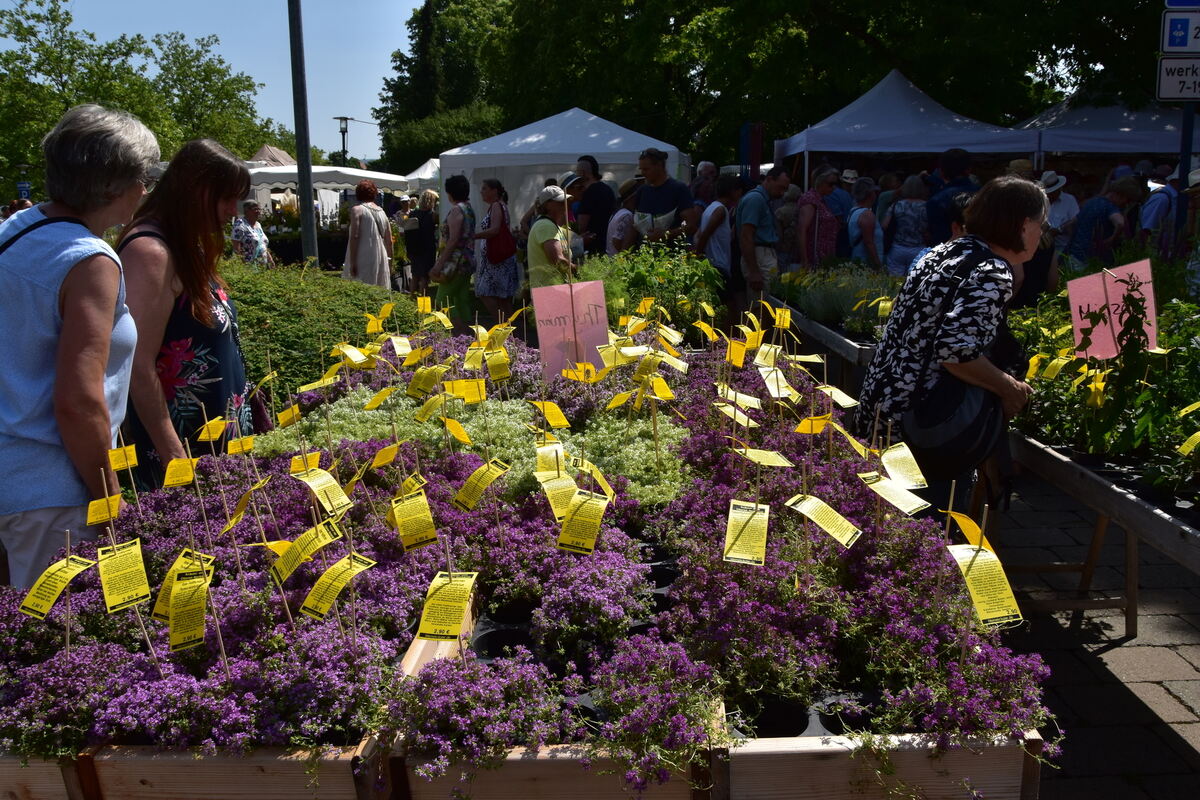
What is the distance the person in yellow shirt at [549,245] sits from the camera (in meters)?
5.88

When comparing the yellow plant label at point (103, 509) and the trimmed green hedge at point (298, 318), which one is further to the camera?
the trimmed green hedge at point (298, 318)

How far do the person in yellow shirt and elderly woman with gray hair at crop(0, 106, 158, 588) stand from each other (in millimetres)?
3755

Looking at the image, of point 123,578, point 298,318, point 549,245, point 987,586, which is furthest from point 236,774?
point 549,245

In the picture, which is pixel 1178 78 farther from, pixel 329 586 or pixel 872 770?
A: pixel 329 586

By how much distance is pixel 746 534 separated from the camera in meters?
1.83

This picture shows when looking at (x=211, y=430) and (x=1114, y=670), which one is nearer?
(x=211, y=430)

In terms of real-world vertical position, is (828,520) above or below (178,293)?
below

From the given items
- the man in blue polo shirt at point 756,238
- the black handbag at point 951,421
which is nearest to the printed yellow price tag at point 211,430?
the black handbag at point 951,421

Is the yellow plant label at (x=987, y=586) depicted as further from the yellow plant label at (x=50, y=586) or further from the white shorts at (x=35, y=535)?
the white shorts at (x=35, y=535)

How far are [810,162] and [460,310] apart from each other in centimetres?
780

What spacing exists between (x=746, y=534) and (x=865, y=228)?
644 cm

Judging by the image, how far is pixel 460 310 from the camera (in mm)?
8602

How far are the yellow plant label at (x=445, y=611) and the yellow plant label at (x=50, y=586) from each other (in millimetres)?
624

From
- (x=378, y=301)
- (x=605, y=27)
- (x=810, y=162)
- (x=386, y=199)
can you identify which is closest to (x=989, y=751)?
(x=378, y=301)
